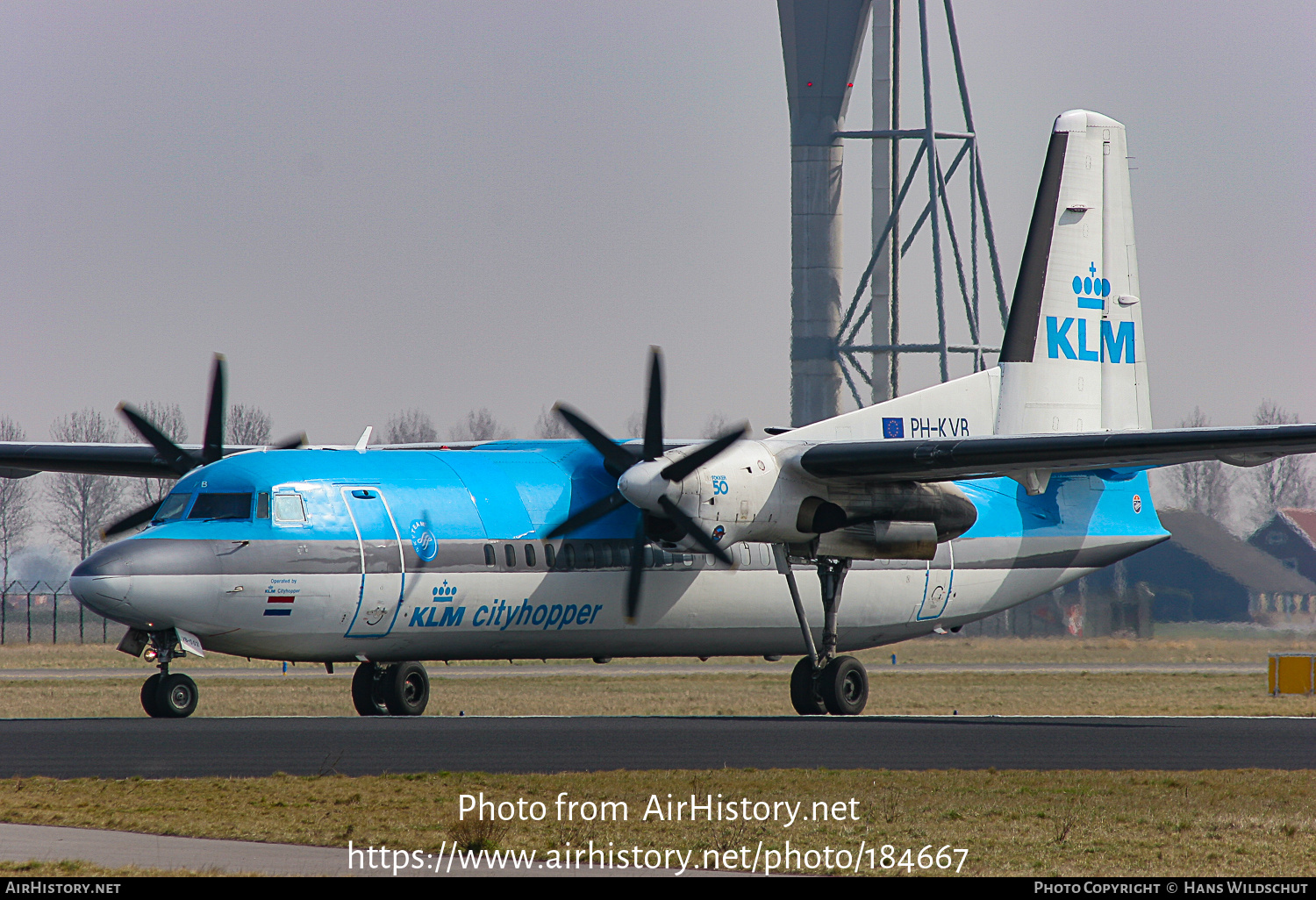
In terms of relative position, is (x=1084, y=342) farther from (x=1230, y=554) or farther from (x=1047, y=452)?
(x=1230, y=554)

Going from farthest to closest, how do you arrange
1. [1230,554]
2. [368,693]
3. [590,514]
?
1. [1230,554]
2. [368,693]
3. [590,514]

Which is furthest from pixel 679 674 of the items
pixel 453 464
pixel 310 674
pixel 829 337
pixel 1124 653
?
pixel 829 337

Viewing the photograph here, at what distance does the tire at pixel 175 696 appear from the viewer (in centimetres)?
2383

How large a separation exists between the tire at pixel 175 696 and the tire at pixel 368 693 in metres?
2.94

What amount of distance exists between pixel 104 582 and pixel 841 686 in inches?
472

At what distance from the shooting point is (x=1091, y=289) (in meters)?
32.4

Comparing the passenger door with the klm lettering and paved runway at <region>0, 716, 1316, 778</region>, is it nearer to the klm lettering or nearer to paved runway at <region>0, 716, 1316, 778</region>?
paved runway at <region>0, 716, 1316, 778</region>

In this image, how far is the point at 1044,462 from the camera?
2539 centimetres

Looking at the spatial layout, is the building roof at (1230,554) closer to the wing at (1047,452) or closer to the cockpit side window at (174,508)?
the wing at (1047,452)

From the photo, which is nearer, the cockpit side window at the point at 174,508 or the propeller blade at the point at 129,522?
the cockpit side window at the point at 174,508

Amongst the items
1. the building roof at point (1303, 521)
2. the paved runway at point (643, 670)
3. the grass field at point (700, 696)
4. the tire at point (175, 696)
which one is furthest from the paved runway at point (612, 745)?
the building roof at point (1303, 521)

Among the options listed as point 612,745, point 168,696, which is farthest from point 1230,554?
point 168,696

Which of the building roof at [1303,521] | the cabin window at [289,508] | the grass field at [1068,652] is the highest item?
the cabin window at [289,508]
